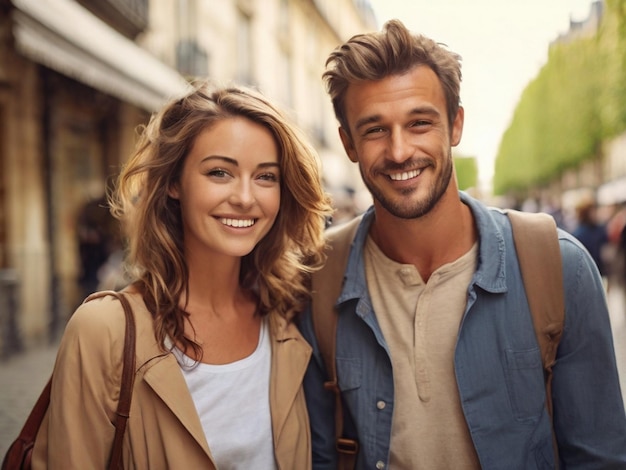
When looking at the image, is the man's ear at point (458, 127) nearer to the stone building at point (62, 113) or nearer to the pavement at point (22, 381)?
the stone building at point (62, 113)

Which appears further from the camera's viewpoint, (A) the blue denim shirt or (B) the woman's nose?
(B) the woman's nose

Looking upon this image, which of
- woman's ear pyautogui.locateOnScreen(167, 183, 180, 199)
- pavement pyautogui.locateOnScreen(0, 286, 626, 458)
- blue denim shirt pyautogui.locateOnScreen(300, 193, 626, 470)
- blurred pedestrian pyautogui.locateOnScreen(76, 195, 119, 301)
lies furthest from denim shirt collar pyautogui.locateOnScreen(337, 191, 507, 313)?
blurred pedestrian pyautogui.locateOnScreen(76, 195, 119, 301)

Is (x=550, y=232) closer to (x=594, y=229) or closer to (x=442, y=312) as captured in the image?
(x=442, y=312)

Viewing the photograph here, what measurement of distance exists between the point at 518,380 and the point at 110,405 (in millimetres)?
1270

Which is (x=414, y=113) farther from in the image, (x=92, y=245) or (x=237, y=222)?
(x=92, y=245)

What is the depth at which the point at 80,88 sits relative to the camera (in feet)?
30.3

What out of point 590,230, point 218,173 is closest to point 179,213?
point 218,173

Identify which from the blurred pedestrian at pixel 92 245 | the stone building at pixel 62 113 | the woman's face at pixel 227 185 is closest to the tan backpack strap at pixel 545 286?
the woman's face at pixel 227 185

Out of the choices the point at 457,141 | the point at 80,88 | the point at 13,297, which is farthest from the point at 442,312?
the point at 80,88

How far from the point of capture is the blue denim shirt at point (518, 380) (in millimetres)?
1860

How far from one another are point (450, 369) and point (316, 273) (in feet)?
2.11

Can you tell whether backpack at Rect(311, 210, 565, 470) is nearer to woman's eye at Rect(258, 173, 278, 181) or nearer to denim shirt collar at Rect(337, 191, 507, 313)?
denim shirt collar at Rect(337, 191, 507, 313)

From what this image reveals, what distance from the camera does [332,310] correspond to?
2.17 m

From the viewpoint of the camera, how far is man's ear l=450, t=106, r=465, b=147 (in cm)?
218
